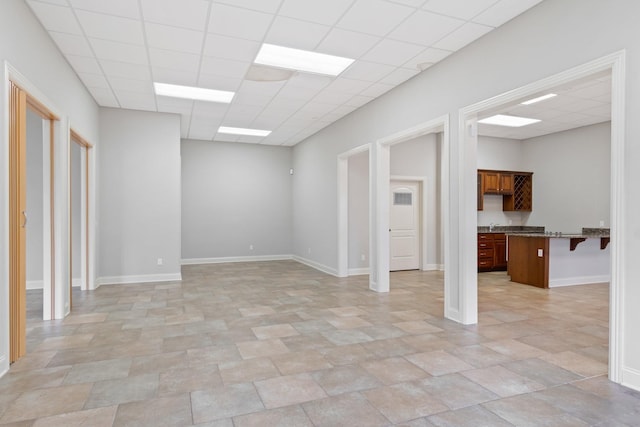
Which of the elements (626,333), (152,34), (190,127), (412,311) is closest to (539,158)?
(412,311)

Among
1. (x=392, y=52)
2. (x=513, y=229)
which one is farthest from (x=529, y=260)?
(x=392, y=52)

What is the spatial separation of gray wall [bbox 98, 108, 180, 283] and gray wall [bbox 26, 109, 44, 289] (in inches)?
34.8

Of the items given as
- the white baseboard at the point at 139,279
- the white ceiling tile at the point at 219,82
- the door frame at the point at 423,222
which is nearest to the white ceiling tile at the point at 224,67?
the white ceiling tile at the point at 219,82

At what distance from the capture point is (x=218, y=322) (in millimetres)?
4398

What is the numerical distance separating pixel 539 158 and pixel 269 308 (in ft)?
24.7

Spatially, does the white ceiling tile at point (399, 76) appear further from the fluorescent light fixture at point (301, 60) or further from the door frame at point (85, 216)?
the door frame at point (85, 216)

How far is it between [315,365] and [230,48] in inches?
136

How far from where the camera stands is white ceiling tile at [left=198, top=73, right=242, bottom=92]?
17.2 ft

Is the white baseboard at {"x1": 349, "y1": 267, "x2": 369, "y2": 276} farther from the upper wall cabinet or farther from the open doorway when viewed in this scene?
the open doorway

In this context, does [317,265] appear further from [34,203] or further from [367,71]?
[34,203]

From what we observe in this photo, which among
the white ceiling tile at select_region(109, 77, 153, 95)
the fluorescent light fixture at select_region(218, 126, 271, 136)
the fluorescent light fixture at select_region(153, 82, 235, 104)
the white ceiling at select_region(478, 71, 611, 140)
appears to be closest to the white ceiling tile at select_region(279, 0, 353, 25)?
the white ceiling at select_region(478, 71, 611, 140)

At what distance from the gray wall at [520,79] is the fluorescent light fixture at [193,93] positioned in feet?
7.52

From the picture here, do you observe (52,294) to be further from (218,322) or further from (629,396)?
(629,396)

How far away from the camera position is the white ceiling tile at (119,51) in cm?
424
